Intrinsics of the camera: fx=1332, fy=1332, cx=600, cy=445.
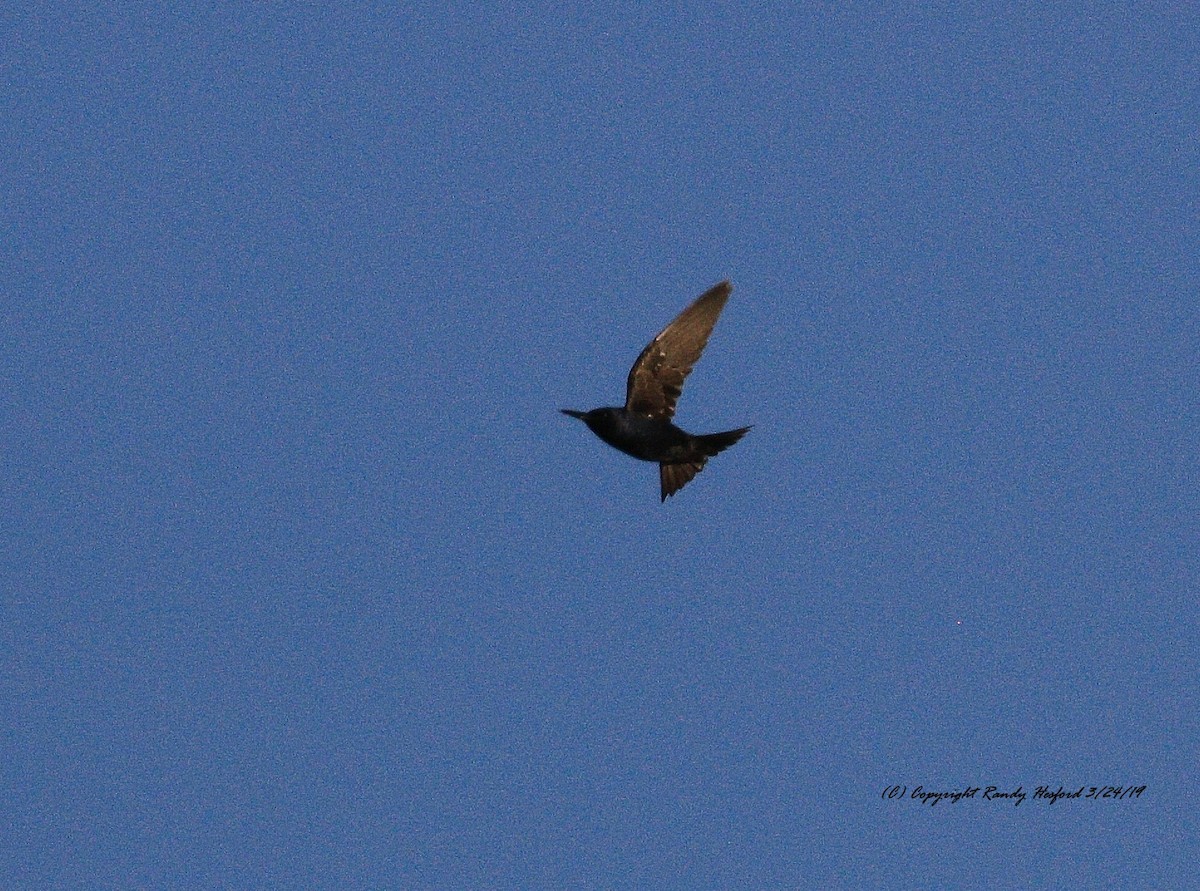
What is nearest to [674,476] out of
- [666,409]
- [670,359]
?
[666,409]

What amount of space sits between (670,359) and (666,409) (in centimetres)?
37

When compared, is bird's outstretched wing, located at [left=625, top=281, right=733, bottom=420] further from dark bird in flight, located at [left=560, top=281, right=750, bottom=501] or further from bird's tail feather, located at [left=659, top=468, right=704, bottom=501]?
bird's tail feather, located at [left=659, top=468, right=704, bottom=501]

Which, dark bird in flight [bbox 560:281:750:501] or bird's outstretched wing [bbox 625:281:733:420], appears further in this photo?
bird's outstretched wing [bbox 625:281:733:420]

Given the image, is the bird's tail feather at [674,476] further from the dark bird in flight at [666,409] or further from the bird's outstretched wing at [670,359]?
the bird's outstretched wing at [670,359]

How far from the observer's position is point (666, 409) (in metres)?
9.69

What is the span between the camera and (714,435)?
9.25m

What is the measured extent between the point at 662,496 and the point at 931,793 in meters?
2.81

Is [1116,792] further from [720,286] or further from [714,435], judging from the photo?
[720,286]

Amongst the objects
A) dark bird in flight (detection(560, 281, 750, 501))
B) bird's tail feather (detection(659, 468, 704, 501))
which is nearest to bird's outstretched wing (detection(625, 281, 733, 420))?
dark bird in flight (detection(560, 281, 750, 501))

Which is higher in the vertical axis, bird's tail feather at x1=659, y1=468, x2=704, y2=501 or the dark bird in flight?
the dark bird in flight

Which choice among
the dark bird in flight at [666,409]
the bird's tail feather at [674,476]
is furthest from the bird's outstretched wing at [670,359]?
the bird's tail feather at [674,476]

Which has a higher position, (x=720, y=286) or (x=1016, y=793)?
(x=720, y=286)

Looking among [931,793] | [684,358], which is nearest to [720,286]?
[684,358]

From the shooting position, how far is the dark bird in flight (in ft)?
30.8
